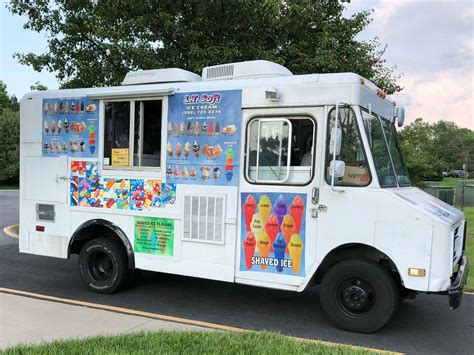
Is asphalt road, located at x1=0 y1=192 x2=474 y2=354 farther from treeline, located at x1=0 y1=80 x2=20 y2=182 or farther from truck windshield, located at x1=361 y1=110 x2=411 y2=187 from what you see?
treeline, located at x1=0 y1=80 x2=20 y2=182

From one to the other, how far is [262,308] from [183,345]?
6.78ft

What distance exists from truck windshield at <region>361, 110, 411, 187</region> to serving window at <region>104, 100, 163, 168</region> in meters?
2.66

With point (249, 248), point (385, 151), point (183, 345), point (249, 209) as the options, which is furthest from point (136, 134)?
point (385, 151)

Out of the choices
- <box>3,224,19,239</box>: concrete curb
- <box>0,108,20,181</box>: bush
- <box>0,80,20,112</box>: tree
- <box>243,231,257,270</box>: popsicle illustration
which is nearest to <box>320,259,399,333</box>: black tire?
<box>243,231,257,270</box>: popsicle illustration

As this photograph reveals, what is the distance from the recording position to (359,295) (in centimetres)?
507

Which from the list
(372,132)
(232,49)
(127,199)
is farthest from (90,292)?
(232,49)

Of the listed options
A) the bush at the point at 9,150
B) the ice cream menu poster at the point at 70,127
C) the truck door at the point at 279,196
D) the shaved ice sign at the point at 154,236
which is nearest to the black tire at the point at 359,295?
the truck door at the point at 279,196

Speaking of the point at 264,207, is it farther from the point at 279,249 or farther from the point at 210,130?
the point at 210,130

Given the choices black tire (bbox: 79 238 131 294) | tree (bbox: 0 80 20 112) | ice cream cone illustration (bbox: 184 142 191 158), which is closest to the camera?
ice cream cone illustration (bbox: 184 142 191 158)

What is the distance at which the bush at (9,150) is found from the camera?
3712 centimetres

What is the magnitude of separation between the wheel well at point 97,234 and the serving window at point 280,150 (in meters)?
2.00

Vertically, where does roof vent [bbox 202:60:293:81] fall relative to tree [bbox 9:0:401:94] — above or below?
below

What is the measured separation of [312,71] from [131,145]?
4531 millimetres

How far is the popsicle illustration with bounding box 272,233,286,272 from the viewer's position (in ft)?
17.6
